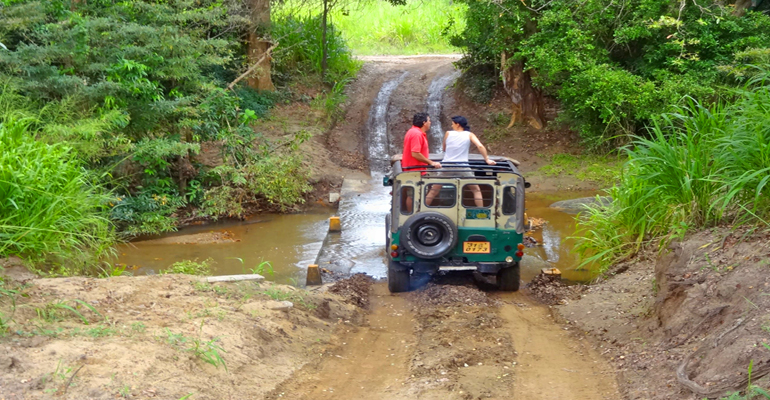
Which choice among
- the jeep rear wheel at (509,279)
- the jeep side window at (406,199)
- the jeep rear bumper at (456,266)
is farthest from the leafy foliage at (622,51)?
the jeep side window at (406,199)

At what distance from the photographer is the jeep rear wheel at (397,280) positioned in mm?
8812

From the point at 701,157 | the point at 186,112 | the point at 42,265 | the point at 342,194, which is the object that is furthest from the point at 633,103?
the point at 42,265

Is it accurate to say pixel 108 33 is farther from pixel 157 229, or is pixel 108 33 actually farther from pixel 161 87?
pixel 157 229

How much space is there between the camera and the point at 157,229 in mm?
13719

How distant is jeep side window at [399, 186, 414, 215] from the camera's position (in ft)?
27.8

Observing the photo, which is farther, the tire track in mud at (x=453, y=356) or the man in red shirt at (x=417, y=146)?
the man in red shirt at (x=417, y=146)

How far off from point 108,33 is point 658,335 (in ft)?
38.2

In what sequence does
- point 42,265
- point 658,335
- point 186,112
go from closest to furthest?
point 658,335 → point 42,265 → point 186,112

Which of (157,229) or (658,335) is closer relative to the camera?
(658,335)

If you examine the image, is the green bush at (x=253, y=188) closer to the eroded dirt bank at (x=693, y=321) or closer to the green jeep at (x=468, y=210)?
the green jeep at (x=468, y=210)

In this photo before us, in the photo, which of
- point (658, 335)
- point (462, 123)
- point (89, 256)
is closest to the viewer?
point (658, 335)

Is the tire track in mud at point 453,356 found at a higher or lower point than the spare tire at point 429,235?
lower

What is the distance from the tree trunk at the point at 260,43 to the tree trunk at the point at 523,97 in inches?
273

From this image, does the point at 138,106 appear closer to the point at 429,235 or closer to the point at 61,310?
the point at 429,235
